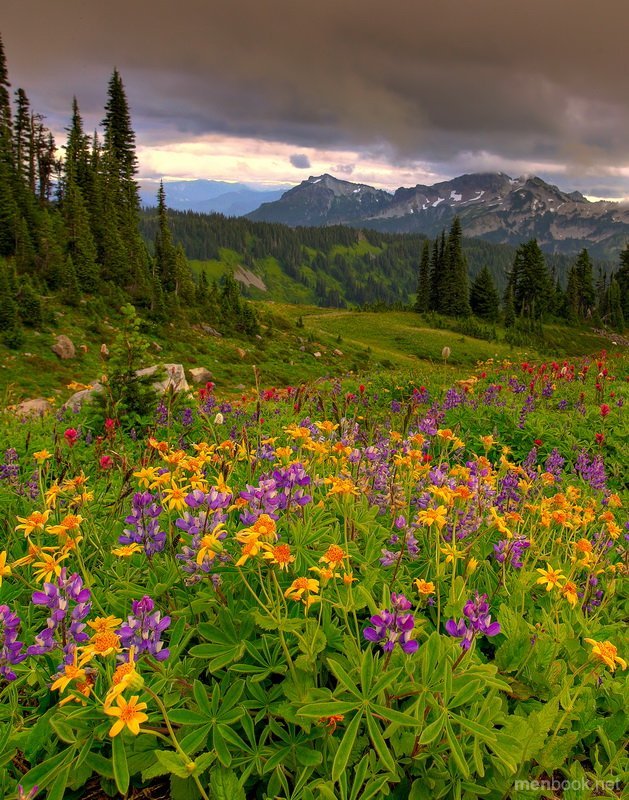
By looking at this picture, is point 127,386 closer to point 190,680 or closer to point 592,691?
point 190,680

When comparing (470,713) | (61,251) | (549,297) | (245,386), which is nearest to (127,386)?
(470,713)

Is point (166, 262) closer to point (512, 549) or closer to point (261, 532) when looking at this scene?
point (512, 549)

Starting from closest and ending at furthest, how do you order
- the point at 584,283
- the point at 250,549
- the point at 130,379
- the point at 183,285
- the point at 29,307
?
the point at 250,549
the point at 130,379
the point at 29,307
the point at 183,285
the point at 584,283

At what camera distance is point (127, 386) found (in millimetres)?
8836

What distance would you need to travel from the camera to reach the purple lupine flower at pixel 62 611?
1.88m

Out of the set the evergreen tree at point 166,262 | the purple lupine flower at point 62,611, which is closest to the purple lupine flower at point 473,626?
the purple lupine flower at point 62,611

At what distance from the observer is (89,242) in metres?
36.8

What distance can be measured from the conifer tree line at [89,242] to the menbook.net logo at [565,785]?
85.9 ft

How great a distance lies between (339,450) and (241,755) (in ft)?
6.27

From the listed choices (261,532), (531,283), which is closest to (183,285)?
(261,532)

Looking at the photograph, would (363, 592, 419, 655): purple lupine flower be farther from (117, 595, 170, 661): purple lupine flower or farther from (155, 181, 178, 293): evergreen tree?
(155, 181, 178, 293): evergreen tree

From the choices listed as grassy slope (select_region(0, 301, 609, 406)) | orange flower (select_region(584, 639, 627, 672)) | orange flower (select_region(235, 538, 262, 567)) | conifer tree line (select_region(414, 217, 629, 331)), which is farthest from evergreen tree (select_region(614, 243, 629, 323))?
orange flower (select_region(235, 538, 262, 567))

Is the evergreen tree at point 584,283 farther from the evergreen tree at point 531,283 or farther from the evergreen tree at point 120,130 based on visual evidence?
the evergreen tree at point 120,130

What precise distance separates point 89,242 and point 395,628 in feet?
135
